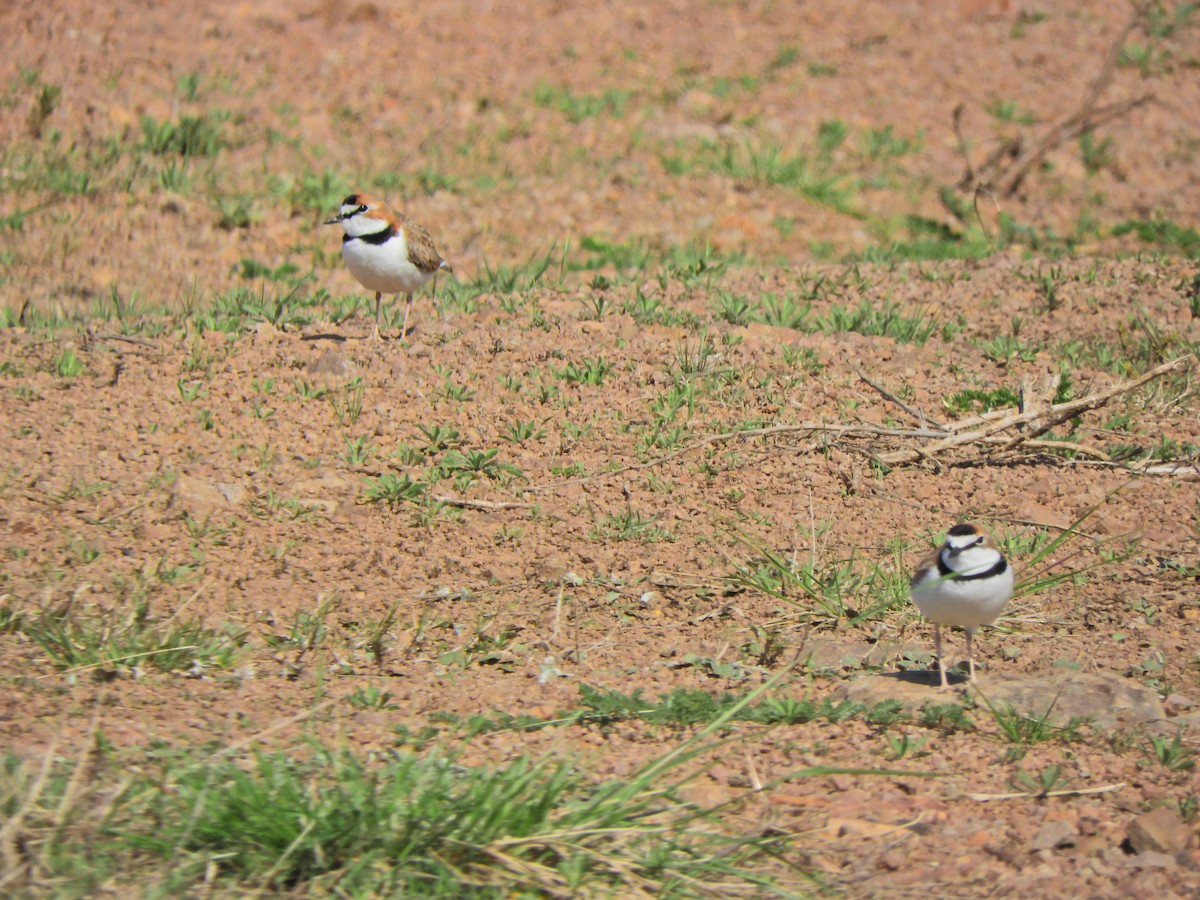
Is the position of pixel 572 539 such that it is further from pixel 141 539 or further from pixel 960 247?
pixel 960 247

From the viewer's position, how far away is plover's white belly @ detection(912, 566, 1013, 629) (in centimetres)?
425

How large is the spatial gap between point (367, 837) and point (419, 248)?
417cm

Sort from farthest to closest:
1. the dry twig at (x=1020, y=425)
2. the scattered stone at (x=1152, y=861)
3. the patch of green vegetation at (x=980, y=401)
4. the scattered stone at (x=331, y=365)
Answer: the scattered stone at (x=331, y=365), the patch of green vegetation at (x=980, y=401), the dry twig at (x=1020, y=425), the scattered stone at (x=1152, y=861)

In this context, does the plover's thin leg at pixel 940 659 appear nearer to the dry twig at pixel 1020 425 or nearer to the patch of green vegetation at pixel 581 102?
the dry twig at pixel 1020 425

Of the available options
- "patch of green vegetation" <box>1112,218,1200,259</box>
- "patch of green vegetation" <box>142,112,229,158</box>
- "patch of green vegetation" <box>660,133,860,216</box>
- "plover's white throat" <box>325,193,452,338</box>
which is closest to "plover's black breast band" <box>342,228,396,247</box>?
"plover's white throat" <box>325,193,452,338</box>

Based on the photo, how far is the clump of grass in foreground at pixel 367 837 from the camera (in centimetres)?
327

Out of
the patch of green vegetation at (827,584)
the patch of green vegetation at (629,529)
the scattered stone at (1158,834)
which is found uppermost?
the scattered stone at (1158,834)

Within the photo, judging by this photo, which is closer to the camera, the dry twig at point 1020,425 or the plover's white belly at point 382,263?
the dry twig at point 1020,425

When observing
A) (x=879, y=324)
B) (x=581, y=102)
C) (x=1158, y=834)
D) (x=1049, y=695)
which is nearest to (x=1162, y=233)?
(x=879, y=324)

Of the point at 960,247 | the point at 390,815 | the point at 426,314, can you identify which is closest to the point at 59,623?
the point at 390,815

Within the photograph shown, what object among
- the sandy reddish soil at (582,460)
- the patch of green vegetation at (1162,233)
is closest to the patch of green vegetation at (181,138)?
the sandy reddish soil at (582,460)

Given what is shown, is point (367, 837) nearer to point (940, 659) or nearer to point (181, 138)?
point (940, 659)

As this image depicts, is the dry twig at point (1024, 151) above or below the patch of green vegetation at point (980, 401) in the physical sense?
above

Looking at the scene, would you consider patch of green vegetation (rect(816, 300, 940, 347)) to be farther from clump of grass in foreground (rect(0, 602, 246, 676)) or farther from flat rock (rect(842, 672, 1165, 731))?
clump of grass in foreground (rect(0, 602, 246, 676))
